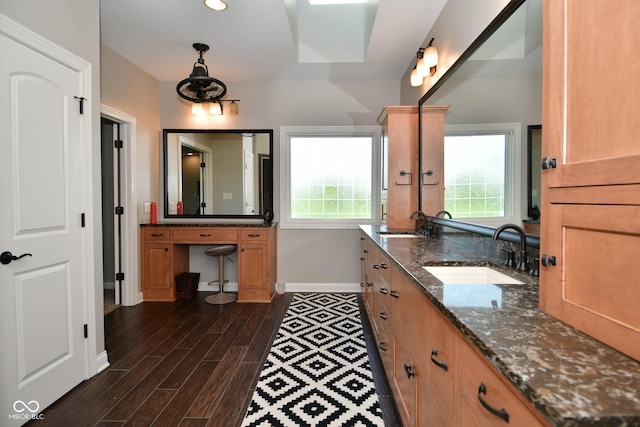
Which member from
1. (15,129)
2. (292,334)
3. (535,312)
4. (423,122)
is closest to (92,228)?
(15,129)

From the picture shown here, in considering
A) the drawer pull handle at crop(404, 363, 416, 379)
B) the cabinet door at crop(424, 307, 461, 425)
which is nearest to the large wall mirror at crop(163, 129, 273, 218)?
the drawer pull handle at crop(404, 363, 416, 379)

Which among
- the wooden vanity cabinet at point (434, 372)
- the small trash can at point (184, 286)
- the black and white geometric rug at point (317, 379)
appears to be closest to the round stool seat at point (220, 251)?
the small trash can at point (184, 286)

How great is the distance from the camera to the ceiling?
270 cm

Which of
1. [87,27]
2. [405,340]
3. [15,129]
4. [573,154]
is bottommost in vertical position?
[405,340]

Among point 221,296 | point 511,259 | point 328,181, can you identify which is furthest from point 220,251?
point 511,259

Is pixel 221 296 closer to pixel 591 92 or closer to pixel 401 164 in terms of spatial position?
pixel 401 164

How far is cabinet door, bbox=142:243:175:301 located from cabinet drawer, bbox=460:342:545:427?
→ 3.80 m

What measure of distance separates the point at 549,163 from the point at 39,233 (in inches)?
97.2

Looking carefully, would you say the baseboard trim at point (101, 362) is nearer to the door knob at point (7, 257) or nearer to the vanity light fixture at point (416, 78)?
the door knob at point (7, 257)

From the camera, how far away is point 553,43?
91 centimetres

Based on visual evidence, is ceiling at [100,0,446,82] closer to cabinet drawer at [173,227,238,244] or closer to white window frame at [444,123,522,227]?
white window frame at [444,123,522,227]

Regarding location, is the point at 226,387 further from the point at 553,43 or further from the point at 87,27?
the point at 87,27

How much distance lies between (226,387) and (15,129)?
192 centimetres

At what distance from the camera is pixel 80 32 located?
2.16 m
